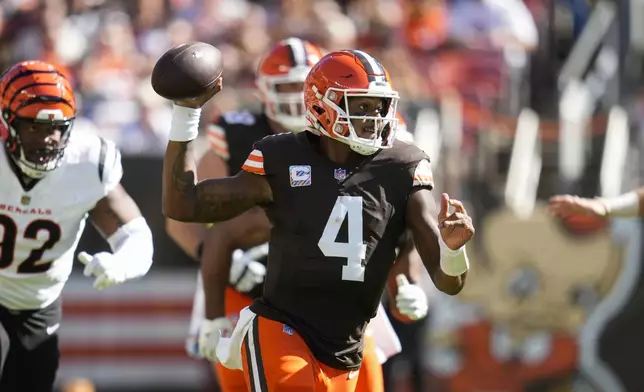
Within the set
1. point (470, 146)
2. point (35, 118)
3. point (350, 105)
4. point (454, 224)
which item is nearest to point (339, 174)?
point (350, 105)

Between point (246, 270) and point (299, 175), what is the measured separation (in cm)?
130

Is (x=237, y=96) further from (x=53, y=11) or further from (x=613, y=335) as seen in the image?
(x=613, y=335)

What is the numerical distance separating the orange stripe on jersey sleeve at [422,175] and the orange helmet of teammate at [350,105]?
0.14 m

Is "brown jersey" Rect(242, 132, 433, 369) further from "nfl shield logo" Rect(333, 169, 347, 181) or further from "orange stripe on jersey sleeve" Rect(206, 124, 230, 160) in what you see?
"orange stripe on jersey sleeve" Rect(206, 124, 230, 160)

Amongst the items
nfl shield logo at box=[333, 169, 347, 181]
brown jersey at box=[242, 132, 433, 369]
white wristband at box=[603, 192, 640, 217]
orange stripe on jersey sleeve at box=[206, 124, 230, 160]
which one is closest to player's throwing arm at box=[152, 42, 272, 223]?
brown jersey at box=[242, 132, 433, 369]

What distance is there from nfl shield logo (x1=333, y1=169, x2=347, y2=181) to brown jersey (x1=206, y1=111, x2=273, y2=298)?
4.35 ft

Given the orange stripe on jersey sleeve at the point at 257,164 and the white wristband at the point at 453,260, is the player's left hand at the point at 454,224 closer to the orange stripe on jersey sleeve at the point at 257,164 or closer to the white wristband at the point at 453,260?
the white wristband at the point at 453,260

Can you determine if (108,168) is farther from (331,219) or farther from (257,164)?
(331,219)

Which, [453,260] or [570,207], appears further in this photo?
[570,207]

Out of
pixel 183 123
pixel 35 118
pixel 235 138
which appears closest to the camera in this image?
pixel 183 123

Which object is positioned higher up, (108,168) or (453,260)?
(453,260)

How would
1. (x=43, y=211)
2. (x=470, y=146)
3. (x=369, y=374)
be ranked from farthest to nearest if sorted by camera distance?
1. (x=470, y=146)
2. (x=43, y=211)
3. (x=369, y=374)

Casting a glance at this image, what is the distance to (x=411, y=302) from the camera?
4906 millimetres

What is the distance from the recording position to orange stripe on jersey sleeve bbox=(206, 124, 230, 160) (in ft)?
18.9
